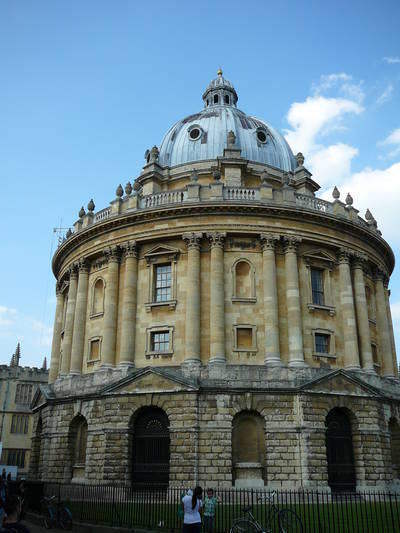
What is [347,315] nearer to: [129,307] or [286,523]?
[129,307]

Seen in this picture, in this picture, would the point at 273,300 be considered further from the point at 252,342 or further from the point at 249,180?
the point at 249,180

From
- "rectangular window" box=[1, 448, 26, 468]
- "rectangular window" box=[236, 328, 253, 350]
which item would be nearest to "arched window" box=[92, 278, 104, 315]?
"rectangular window" box=[236, 328, 253, 350]

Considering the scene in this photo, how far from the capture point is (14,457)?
59531 mm

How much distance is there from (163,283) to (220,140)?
14465 millimetres

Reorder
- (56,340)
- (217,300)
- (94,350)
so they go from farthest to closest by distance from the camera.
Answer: (56,340) → (94,350) → (217,300)

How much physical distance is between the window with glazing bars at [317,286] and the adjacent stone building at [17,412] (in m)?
39.5

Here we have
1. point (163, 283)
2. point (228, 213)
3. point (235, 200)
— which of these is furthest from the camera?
point (163, 283)

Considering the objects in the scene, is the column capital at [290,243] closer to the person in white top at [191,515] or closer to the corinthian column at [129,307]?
the corinthian column at [129,307]

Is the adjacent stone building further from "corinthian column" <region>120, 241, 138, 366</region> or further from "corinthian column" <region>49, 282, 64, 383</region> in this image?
"corinthian column" <region>120, 241, 138, 366</region>

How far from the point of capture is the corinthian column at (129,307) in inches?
1206

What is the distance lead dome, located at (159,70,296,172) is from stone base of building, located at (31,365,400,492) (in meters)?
17.9

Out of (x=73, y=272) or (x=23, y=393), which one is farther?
(x=23, y=393)

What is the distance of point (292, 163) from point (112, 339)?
21176 mm

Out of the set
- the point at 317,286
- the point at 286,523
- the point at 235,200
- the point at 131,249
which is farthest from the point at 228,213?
the point at 286,523
